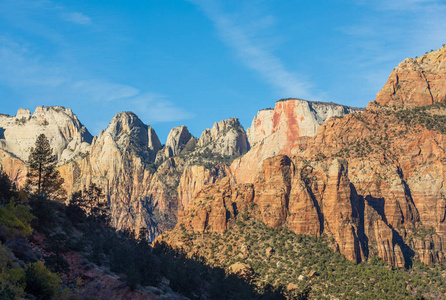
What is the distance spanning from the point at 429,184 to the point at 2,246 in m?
119

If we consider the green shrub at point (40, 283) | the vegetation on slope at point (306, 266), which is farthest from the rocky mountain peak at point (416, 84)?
the green shrub at point (40, 283)

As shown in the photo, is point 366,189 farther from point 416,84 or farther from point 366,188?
point 416,84

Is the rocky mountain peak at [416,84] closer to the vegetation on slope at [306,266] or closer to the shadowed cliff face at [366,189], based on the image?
the shadowed cliff face at [366,189]

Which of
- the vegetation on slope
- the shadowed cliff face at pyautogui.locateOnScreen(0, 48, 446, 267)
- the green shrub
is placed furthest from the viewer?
the shadowed cliff face at pyautogui.locateOnScreen(0, 48, 446, 267)

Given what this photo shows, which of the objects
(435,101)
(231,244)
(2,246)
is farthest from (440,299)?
(2,246)

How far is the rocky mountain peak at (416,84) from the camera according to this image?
585 feet

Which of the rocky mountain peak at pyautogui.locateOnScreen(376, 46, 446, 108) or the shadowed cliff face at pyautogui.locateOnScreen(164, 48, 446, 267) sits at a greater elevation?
the rocky mountain peak at pyautogui.locateOnScreen(376, 46, 446, 108)

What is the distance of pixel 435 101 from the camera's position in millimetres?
178125

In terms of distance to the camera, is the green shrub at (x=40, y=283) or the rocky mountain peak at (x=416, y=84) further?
the rocky mountain peak at (x=416, y=84)

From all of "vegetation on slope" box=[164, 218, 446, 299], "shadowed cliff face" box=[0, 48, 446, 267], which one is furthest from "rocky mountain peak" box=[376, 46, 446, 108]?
"vegetation on slope" box=[164, 218, 446, 299]

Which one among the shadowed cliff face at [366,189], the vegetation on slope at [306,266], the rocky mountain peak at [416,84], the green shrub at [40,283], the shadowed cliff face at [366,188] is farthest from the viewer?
the rocky mountain peak at [416,84]

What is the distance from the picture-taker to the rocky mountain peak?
178m

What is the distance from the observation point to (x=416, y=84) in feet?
589

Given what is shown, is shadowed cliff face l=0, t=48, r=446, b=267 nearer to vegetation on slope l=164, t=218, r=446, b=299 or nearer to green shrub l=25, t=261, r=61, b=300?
vegetation on slope l=164, t=218, r=446, b=299
